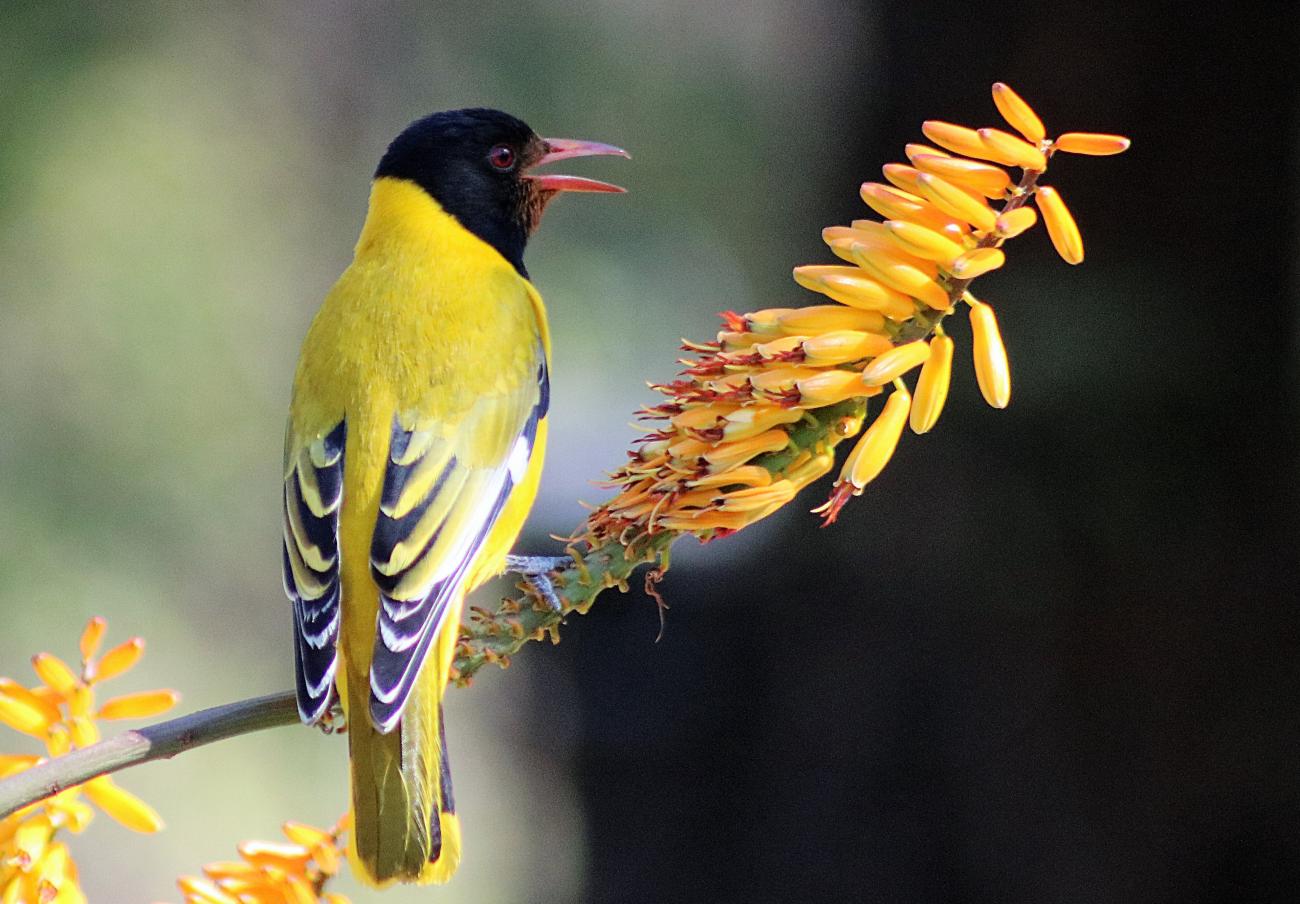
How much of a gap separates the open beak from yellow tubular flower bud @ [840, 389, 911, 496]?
1.75 m

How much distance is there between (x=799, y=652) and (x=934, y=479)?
2.83 ft

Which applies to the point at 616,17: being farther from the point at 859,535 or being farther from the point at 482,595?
the point at 859,535

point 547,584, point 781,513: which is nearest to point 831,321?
point 547,584

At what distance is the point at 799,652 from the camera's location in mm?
5535

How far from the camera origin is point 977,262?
2.06 meters

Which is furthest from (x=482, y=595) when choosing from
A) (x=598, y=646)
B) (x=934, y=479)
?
(x=934, y=479)

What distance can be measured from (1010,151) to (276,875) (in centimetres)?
145

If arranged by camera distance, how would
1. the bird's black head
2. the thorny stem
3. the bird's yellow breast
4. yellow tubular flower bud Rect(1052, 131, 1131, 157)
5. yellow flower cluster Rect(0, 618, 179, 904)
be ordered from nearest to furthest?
the thorny stem
yellow tubular flower bud Rect(1052, 131, 1131, 157)
yellow flower cluster Rect(0, 618, 179, 904)
the bird's yellow breast
the bird's black head

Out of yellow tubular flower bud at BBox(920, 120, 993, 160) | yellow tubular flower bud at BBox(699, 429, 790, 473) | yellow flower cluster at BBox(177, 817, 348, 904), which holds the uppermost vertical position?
yellow tubular flower bud at BBox(920, 120, 993, 160)

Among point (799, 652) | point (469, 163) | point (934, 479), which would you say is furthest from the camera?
point (799, 652)

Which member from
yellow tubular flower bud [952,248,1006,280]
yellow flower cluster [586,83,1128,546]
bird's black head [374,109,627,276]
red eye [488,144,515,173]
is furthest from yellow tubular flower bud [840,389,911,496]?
red eye [488,144,515,173]

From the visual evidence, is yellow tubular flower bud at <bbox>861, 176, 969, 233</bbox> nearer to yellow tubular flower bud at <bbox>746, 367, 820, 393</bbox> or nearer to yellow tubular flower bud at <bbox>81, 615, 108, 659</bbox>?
yellow tubular flower bud at <bbox>746, 367, 820, 393</bbox>

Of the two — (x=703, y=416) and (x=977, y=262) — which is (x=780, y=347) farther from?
(x=977, y=262)

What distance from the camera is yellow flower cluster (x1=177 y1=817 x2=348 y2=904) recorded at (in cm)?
207
